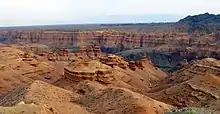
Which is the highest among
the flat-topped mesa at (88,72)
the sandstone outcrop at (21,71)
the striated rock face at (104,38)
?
the flat-topped mesa at (88,72)

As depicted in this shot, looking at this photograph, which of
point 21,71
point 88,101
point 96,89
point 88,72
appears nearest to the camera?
point 88,101

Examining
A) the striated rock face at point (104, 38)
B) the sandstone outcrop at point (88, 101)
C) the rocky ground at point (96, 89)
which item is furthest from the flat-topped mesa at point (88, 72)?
the striated rock face at point (104, 38)

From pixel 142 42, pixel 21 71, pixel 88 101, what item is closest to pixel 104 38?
pixel 142 42

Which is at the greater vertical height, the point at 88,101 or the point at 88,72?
the point at 88,101

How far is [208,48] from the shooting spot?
7356 centimetres

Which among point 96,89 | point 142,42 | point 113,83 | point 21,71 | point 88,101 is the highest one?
point 88,101

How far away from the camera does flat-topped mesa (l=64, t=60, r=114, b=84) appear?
32.8 metres

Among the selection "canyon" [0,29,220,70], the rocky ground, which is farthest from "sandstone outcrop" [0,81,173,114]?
"canyon" [0,29,220,70]

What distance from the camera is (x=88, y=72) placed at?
3309 cm

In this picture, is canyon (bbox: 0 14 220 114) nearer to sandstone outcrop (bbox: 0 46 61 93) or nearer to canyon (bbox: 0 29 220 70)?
sandstone outcrop (bbox: 0 46 61 93)

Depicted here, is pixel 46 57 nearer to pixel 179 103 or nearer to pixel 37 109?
pixel 179 103

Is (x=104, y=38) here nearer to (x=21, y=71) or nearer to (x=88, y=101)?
(x=21, y=71)

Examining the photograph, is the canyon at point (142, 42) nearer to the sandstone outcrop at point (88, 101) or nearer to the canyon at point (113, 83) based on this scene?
the canyon at point (113, 83)

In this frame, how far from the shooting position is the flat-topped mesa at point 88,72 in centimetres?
3275
